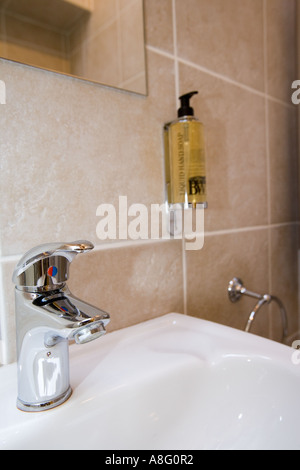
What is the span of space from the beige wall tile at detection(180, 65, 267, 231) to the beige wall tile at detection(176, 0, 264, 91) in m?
0.04

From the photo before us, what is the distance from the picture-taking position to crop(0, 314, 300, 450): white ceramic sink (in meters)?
0.33

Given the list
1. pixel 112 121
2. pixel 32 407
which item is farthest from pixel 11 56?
pixel 32 407

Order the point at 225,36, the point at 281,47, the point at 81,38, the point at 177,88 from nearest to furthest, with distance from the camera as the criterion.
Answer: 1. the point at 81,38
2. the point at 177,88
3. the point at 225,36
4. the point at 281,47

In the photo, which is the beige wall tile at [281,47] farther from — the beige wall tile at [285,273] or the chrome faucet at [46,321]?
the chrome faucet at [46,321]

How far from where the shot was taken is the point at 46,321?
1.04ft

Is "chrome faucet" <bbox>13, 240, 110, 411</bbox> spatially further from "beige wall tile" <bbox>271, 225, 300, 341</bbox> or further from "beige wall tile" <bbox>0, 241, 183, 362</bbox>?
"beige wall tile" <bbox>271, 225, 300, 341</bbox>

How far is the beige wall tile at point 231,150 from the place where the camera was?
0.67 m

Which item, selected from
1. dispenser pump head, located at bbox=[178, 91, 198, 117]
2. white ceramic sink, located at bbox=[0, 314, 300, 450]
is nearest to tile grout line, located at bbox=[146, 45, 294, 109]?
dispenser pump head, located at bbox=[178, 91, 198, 117]

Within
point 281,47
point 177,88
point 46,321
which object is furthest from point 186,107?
point 281,47

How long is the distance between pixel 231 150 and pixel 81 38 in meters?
0.40

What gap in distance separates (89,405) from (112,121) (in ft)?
1.37

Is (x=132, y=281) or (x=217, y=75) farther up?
(x=217, y=75)

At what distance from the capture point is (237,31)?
2.42 feet

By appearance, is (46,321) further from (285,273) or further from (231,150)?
(285,273)
